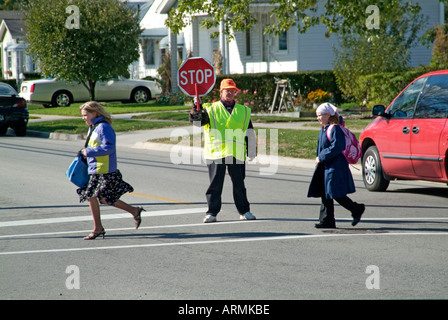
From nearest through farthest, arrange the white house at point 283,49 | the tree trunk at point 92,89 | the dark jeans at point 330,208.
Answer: the dark jeans at point 330,208, the white house at point 283,49, the tree trunk at point 92,89

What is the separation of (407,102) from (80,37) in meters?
22.8

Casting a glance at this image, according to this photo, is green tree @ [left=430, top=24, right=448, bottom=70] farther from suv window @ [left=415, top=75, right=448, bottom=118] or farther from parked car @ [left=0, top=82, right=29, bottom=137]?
suv window @ [left=415, top=75, right=448, bottom=118]

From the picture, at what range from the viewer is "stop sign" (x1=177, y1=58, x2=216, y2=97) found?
26.3m

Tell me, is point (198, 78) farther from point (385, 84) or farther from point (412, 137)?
point (412, 137)

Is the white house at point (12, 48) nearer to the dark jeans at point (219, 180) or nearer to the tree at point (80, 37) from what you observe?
the tree at point (80, 37)

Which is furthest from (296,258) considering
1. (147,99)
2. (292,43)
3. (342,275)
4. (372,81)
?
(147,99)

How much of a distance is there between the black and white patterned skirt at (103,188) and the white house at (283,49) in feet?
75.0

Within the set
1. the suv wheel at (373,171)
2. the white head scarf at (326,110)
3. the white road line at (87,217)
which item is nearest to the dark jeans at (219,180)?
the white road line at (87,217)

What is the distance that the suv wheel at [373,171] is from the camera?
38.3ft

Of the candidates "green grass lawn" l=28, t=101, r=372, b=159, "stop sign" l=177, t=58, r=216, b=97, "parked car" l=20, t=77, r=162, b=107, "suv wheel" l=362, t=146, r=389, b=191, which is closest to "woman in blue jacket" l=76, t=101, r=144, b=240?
"suv wheel" l=362, t=146, r=389, b=191

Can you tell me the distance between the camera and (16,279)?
629cm

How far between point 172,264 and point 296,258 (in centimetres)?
121

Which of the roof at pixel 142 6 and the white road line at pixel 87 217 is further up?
the roof at pixel 142 6

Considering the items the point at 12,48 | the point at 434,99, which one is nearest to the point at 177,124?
the point at 434,99
